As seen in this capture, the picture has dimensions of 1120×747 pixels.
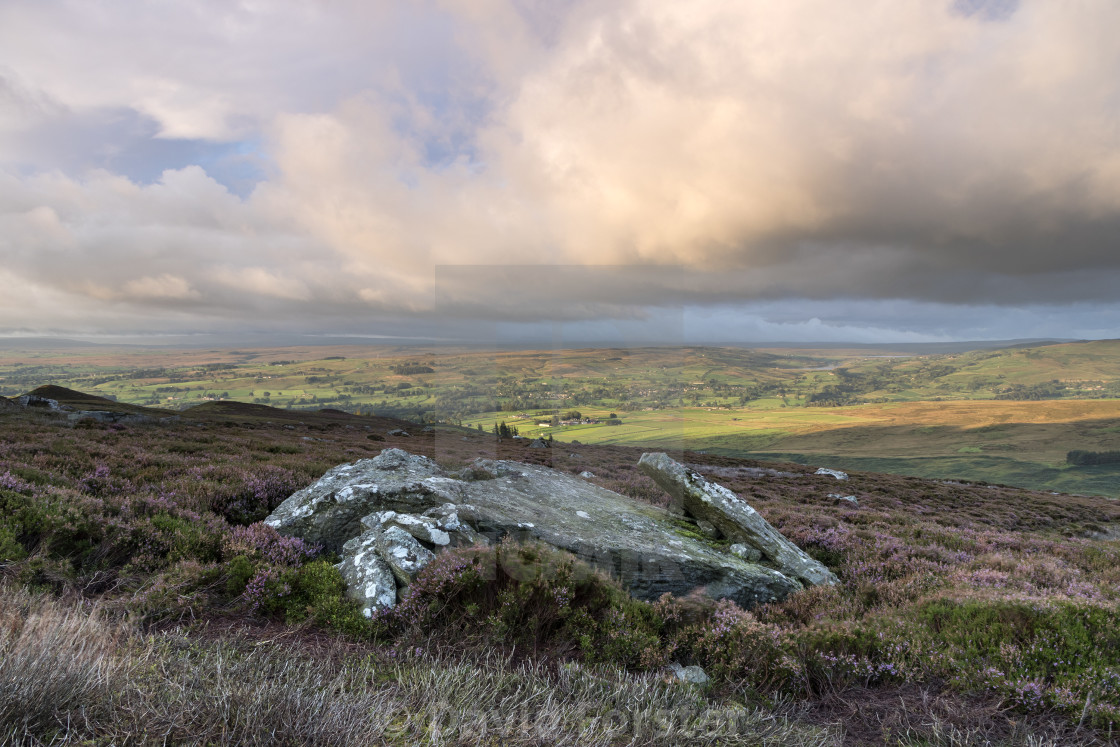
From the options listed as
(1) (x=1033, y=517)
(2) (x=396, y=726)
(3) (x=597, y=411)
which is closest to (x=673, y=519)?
(3) (x=597, y=411)

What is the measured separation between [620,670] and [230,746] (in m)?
3.75

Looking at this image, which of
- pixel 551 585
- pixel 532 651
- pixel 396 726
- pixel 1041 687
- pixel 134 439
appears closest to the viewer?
pixel 396 726

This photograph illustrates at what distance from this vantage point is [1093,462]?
336ft

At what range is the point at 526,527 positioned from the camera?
8.27 m

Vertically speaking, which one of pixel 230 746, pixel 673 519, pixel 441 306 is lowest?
pixel 673 519

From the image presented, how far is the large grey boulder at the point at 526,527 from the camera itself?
780 centimetres

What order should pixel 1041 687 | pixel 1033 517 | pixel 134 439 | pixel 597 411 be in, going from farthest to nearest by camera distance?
pixel 1033 517, pixel 134 439, pixel 597 411, pixel 1041 687

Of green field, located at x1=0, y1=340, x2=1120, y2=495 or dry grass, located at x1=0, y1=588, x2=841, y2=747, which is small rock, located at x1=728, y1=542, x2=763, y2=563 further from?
dry grass, located at x1=0, y1=588, x2=841, y2=747

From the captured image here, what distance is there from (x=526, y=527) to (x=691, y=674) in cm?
370

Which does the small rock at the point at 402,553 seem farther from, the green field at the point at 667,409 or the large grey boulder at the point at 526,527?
the green field at the point at 667,409

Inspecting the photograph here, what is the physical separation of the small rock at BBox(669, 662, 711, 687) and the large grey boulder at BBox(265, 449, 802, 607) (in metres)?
2.12

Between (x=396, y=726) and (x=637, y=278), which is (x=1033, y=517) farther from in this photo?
(x=396, y=726)

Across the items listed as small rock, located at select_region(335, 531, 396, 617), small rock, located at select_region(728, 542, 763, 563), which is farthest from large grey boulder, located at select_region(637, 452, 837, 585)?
small rock, located at select_region(335, 531, 396, 617)

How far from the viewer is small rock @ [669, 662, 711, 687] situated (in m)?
5.28
